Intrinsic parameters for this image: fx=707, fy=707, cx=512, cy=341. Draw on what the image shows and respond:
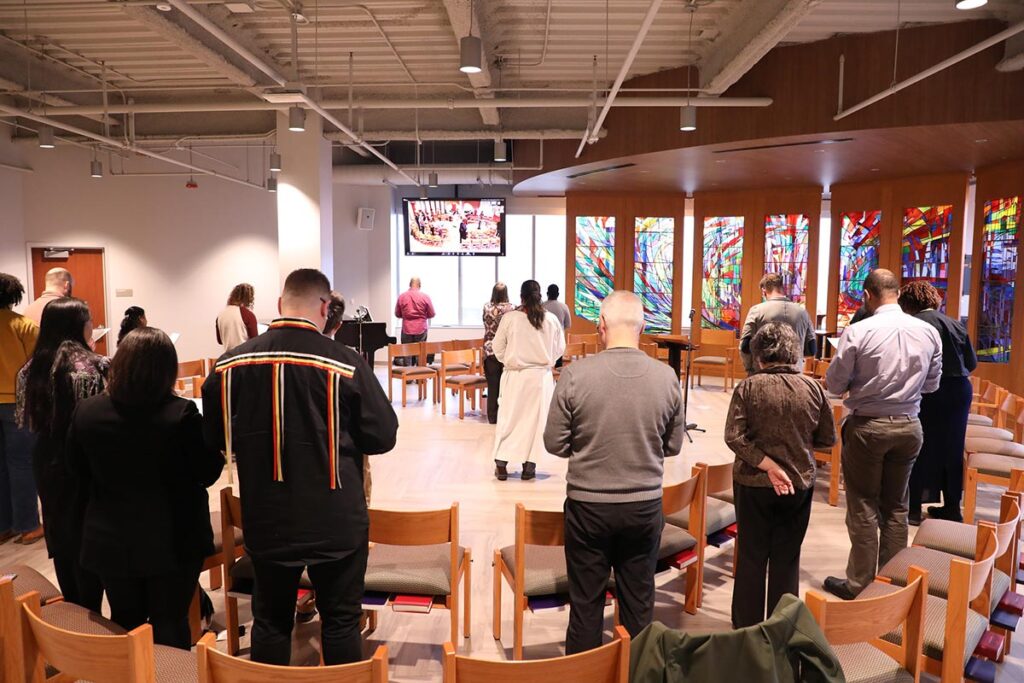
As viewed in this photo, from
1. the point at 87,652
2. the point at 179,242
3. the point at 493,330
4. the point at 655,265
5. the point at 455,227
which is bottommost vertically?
the point at 87,652

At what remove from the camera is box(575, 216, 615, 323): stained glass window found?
12781mm

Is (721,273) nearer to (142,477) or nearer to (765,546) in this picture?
(765,546)

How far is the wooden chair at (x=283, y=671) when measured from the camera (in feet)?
5.43

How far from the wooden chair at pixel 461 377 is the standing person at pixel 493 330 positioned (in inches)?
16.9

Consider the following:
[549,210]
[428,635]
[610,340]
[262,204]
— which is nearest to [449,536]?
[428,635]

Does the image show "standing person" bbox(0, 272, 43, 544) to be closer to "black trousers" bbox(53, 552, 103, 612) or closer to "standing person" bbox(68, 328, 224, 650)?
"black trousers" bbox(53, 552, 103, 612)

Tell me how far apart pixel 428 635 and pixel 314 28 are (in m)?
5.67

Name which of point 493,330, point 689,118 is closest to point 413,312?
point 493,330

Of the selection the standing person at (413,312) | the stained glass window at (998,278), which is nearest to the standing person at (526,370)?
the standing person at (413,312)

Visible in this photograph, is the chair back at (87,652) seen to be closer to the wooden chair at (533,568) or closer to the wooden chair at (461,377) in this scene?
the wooden chair at (533,568)

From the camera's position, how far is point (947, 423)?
4.64 metres

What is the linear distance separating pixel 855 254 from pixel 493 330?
21.4ft

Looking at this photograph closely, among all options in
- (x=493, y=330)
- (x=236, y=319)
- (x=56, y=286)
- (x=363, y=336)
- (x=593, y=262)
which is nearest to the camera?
(x=56, y=286)

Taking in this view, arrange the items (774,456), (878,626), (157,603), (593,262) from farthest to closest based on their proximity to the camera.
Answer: (593,262), (774,456), (157,603), (878,626)
